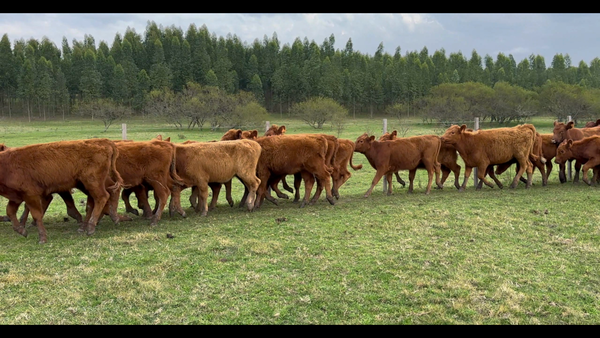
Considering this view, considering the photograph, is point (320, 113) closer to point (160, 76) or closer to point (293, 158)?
point (160, 76)

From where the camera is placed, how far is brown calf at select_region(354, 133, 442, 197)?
11602 millimetres

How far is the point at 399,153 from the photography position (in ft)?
38.1

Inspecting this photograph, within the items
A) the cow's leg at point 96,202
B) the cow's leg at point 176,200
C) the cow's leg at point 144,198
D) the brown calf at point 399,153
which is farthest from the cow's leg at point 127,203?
the brown calf at point 399,153

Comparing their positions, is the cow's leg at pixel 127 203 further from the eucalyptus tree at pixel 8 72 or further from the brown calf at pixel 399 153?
the eucalyptus tree at pixel 8 72

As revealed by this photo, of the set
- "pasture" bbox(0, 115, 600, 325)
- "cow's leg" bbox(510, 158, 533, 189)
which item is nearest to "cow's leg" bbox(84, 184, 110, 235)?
"pasture" bbox(0, 115, 600, 325)

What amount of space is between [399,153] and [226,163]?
15.5 ft

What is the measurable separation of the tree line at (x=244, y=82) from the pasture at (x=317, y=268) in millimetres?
39787

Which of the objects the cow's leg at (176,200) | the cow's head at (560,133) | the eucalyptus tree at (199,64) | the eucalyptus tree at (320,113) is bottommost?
the cow's leg at (176,200)

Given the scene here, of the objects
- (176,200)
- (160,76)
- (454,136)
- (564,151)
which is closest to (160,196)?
(176,200)

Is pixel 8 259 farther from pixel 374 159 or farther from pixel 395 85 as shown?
pixel 395 85

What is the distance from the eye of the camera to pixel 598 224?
767cm

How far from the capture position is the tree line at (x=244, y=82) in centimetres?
5559

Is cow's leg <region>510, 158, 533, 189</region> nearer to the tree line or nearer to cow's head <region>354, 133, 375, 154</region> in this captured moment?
cow's head <region>354, 133, 375, 154</region>

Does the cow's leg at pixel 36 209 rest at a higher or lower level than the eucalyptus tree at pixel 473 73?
lower
